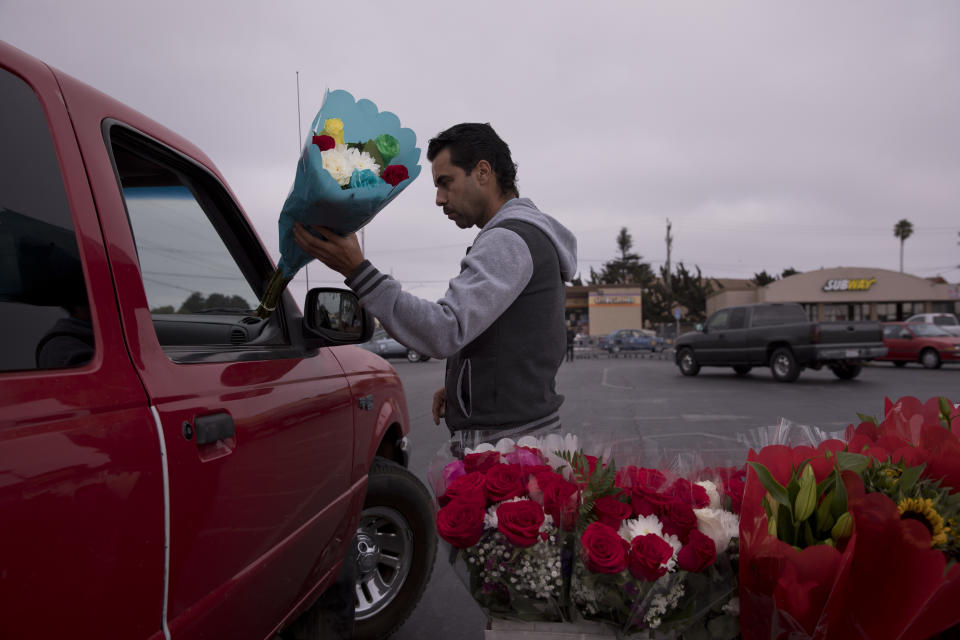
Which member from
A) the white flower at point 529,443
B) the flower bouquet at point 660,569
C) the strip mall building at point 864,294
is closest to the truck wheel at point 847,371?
the white flower at point 529,443

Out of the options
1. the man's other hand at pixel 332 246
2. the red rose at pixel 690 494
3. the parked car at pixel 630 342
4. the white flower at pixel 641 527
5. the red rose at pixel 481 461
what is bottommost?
the parked car at pixel 630 342

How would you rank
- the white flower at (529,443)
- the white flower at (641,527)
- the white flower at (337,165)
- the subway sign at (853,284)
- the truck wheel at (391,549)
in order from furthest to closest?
the subway sign at (853,284) < the truck wheel at (391,549) < the white flower at (529,443) < the white flower at (337,165) < the white flower at (641,527)

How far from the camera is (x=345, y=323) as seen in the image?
2014 millimetres

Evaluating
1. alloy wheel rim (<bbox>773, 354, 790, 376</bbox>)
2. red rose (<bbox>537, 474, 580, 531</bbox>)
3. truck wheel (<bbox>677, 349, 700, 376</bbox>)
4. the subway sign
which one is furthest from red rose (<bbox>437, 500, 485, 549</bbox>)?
the subway sign

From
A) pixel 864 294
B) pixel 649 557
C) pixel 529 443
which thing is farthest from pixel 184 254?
pixel 864 294

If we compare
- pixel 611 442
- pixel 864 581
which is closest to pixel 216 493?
pixel 611 442

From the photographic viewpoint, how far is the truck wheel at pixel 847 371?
1415 cm

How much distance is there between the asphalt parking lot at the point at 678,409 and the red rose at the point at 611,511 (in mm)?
802

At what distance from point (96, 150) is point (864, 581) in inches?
68.0

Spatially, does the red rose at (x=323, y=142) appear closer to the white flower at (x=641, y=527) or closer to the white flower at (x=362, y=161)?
the white flower at (x=362, y=161)

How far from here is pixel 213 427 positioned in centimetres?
142

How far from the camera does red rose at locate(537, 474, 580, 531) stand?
125 cm

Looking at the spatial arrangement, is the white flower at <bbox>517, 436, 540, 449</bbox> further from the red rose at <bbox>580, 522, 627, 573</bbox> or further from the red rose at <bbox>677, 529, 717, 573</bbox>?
the red rose at <bbox>677, 529, 717, 573</bbox>

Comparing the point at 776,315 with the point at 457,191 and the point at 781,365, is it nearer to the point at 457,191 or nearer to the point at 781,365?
the point at 781,365
